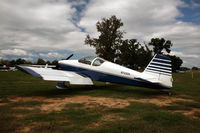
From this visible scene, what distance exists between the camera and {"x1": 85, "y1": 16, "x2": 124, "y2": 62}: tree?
35747mm

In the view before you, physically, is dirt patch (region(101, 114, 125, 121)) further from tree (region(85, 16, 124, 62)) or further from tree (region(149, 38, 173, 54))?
tree (region(149, 38, 173, 54))

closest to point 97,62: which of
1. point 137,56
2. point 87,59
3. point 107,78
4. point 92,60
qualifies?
point 92,60

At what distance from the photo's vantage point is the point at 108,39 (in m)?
36.0

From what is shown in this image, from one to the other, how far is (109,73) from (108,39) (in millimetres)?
28998

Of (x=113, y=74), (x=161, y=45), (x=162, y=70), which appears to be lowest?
(x=113, y=74)

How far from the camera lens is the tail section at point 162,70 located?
6750 mm

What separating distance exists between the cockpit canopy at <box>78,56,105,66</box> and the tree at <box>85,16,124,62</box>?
26174 millimetres

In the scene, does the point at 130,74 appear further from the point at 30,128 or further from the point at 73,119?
the point at 30,128

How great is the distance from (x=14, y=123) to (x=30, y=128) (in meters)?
0.54

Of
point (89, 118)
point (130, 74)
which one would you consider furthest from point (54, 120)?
point (130, 74)

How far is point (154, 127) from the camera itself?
3021 millimetres

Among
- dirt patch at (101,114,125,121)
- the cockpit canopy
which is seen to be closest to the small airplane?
the cockpit canopy

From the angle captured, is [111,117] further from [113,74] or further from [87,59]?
[87,59]

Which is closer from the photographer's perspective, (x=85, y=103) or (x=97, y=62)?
(x=85, y=103)
